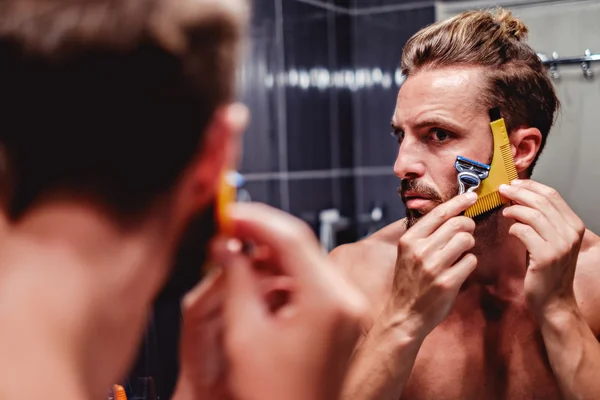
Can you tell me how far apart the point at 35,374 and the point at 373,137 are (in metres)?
1.65

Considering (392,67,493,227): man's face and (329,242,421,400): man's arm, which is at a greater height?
(392,67,493,227): man's face

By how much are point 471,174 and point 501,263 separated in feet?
0.75

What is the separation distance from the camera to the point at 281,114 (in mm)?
1555

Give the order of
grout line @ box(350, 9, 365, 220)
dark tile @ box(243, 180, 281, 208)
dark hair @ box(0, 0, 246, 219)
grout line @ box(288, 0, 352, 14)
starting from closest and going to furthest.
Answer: dark hair @ box(0, 0, 246, 219)
dark tile @ box(243, 180, 281, 208)
grout line @ box(288, 0, 352, 14)
grout line @ box(350, 9, 365, 220)

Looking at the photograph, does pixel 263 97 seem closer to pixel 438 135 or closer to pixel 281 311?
pixel 438 135

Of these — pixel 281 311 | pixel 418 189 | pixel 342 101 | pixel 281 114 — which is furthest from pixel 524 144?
pixel 342 101

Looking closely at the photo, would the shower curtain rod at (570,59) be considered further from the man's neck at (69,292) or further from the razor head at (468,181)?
the man's neck at (69,292)

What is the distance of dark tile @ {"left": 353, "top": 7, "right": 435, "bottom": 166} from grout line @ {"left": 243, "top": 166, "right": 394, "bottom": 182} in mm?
20

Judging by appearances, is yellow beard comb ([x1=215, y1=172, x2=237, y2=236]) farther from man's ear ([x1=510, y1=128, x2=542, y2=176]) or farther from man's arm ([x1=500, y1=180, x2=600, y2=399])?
man's ear ([x1=510, y1=128, x2=542, y2=176])

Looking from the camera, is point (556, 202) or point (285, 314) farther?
point (556, 202)

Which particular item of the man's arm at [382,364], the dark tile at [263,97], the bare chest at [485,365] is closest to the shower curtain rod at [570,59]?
the dark tile at [263,97]

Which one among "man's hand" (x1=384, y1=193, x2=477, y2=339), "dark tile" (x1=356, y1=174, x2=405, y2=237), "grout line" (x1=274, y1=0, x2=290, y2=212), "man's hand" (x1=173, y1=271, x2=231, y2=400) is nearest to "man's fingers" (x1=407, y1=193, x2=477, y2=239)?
"man's hand" (x1=384, y1=193, x2=477, y2=339)

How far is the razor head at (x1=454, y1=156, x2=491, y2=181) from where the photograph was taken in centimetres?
89

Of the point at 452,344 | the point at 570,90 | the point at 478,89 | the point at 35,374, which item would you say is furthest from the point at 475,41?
the point at 35,374
